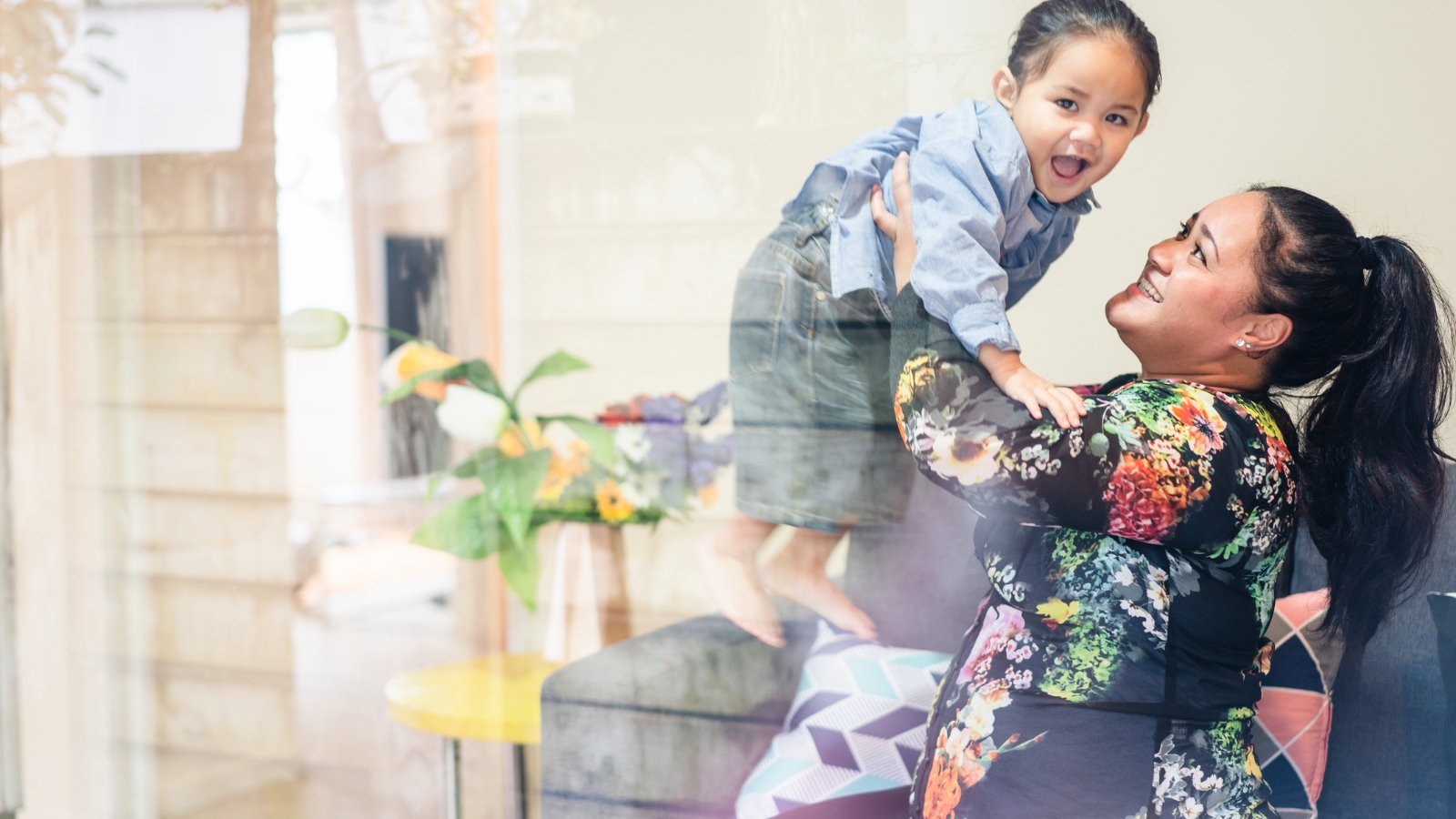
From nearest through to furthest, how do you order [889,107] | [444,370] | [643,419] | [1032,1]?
[1032,1] → [889,107] → [643,419] → [444,370]

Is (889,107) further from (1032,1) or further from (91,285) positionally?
(91,285)

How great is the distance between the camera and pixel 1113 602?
788mm

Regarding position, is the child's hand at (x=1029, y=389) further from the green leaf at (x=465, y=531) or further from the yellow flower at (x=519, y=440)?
the green leaf at (x=465, y=531)

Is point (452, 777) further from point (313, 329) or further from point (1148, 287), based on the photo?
point (1148, 287)

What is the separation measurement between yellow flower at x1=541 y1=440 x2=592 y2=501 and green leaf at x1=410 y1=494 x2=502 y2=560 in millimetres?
118

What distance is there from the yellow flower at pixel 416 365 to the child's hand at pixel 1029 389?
3.04ft

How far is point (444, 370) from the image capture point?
1506mm

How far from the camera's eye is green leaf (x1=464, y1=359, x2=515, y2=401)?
144 cm

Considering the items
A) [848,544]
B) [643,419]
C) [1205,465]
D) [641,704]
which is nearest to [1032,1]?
[1205,465]

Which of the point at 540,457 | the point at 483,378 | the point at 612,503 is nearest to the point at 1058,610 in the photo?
the point at 612,503

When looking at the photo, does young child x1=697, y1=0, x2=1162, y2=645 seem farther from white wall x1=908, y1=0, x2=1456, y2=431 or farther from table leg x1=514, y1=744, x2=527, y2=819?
table leg x1=514, y1=744, x2=527, y2=819

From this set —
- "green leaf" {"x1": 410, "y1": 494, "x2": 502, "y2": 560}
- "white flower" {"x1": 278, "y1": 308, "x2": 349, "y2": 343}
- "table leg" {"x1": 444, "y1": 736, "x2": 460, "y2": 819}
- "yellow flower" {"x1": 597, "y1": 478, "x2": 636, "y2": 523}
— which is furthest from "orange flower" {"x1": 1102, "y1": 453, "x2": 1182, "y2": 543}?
"white flower" {"x1": 278, "y1": 308, "x2": 349, "y2": 343}

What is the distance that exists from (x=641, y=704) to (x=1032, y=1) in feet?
2.88

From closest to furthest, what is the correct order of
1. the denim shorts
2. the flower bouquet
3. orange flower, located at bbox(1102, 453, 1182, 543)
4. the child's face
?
1. orange flower, located at bbox(1102, 453, 1182, 543)
2. the child's face
3. the denim shorts
4. the flower bouquet
